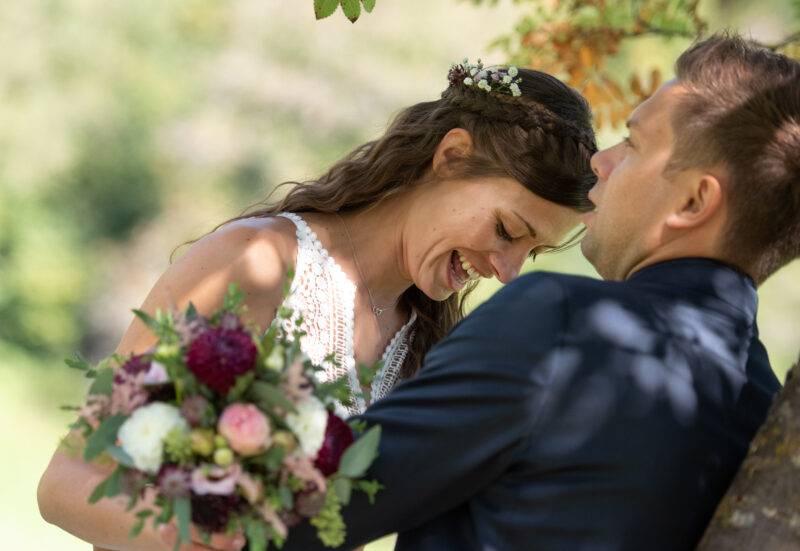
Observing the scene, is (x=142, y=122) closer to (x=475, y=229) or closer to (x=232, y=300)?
(x=475, y=229)

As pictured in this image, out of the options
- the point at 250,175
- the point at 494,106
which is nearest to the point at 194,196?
the point at 250,175

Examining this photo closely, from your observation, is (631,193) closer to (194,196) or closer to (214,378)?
(214,378)

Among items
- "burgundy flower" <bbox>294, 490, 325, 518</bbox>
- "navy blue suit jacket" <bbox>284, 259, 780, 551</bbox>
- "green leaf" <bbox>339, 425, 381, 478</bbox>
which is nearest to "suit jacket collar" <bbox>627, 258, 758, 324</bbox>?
"navy blue suit jacket" <bbox>284, 259, 780, 551</bbox>

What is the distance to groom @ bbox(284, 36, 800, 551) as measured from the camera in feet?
6.97

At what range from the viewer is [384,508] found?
2.18 metres

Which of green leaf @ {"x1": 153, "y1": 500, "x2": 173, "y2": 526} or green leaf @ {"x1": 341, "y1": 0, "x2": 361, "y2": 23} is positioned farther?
green leaf @ {"x1": 341, "y1": 0, "x2": 361, "y2": 23}

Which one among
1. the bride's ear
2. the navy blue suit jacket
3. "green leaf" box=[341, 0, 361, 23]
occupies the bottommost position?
the navy blue suit jacket

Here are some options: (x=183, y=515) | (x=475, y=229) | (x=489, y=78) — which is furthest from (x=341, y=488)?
(x=489, y=78)

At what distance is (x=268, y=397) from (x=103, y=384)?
0.97 ft

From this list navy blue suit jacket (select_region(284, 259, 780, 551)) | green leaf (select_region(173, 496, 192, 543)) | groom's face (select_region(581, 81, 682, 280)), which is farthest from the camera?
groom's face (select_region(581, 81, 682, 280))

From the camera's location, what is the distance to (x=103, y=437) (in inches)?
77.7

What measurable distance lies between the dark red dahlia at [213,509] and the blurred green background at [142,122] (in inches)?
486

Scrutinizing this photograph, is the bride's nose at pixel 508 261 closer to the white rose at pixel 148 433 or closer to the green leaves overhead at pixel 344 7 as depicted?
the green leaves overhead at pixel 344 7

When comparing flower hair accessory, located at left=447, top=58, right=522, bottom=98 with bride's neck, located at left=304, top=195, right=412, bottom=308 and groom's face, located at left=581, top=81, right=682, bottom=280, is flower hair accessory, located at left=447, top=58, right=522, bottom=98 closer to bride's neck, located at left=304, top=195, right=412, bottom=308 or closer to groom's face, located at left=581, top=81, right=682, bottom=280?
bride's neck, located at left=304, top=195, right=412, bottom=308
